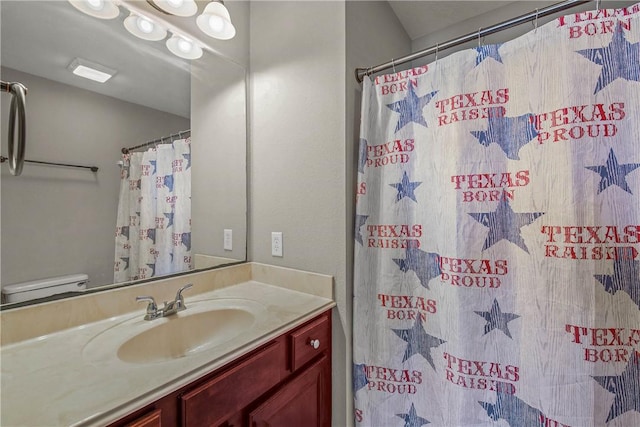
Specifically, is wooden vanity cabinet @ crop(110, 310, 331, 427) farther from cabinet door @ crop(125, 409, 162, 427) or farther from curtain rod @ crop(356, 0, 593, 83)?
curtain rod @ crop(356, 0, 593, 83)

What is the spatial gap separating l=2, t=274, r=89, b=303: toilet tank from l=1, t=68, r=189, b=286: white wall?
2 centimetres

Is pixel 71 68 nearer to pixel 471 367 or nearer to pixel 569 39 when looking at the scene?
pixel 569 39

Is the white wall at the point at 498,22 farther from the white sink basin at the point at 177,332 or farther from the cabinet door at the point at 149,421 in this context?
the cabinet door at the point at 149,421

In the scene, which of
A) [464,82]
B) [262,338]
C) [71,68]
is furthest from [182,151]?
[464,82]

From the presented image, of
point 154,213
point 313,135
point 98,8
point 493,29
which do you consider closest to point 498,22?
point 493,29

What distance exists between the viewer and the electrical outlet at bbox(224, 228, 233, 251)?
1.38 metres

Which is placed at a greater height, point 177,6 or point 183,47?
point 177,6

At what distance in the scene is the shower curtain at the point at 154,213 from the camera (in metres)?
1.02

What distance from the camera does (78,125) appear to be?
2.95 feet

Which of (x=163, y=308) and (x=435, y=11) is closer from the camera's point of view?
(x=163, y=308)

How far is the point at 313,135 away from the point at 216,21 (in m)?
0.68

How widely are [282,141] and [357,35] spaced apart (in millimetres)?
592

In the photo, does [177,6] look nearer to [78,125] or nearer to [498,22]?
[78,125]

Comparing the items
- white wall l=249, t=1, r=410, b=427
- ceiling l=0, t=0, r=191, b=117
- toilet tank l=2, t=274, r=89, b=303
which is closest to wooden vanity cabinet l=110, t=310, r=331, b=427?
white wall l=249, t=1, r=410, b=427
